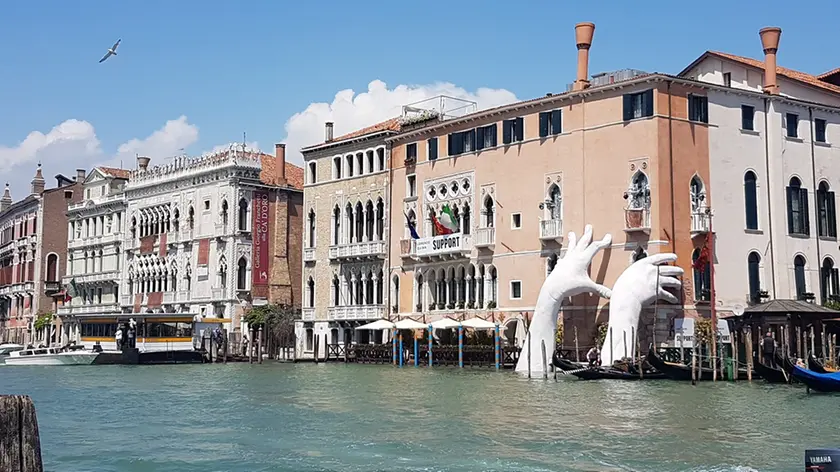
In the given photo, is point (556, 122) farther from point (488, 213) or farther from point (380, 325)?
point (380, 325)

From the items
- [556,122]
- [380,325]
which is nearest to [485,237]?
[556,122]

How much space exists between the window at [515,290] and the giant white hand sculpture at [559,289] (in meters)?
2.67

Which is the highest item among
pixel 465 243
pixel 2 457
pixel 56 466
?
pixel 465 243

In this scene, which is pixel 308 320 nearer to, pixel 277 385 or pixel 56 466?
pixel 277 385

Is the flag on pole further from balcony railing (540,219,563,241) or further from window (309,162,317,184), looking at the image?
window (309,162,317,184)

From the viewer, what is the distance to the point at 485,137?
34.0 m

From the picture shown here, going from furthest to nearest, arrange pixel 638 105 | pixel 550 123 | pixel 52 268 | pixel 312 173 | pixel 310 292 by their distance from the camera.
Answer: pixel 52 268, pixel 312 173, pixel 310 292, pixel 550 123, pixel 638 105

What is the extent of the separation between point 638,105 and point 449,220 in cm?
811

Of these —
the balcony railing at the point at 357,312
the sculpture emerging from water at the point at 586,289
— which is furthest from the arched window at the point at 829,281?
the balcony railing at the point at 357,312

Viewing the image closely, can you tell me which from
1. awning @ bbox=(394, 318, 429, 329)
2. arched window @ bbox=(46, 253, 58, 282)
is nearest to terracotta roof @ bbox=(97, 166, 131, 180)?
arched window @ bbox=(46, 253, 58, 282)

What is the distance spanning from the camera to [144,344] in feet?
133

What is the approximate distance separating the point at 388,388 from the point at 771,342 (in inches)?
351

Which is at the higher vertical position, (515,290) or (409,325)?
(515,290)

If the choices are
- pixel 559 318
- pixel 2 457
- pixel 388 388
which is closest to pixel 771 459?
pixel 2 457
